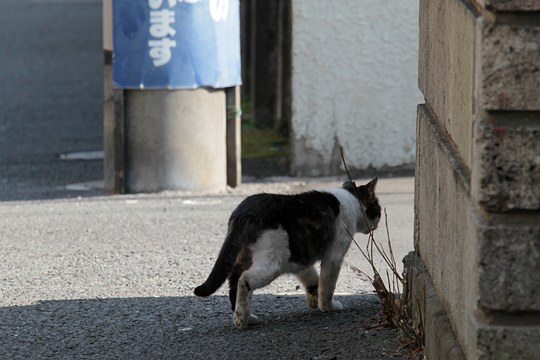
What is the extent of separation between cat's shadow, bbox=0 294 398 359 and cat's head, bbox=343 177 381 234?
410mm

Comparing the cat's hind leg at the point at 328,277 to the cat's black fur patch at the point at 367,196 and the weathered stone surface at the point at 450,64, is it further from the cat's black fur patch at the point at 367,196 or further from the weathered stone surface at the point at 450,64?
the weathered stone surface at the point at 450,64

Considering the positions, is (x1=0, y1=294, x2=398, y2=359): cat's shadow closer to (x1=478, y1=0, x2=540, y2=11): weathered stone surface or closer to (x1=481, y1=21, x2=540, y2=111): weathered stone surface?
(x1=481, y1=21, x2=540, y2=111): weathered stone surface

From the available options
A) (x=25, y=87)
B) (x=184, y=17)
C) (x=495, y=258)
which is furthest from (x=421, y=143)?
(x=25, y=87)

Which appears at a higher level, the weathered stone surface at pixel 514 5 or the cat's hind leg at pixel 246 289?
the weathered stone surface at pixel 514 5

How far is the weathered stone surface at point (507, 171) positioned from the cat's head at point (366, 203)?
299 centimetres

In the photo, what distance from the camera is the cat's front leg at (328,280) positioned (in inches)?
236

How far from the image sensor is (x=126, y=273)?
23.4 ft

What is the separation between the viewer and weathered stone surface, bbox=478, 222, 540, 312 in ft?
11.3

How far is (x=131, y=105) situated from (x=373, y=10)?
8.08 feet

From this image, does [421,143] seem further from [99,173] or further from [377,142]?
[99,173]

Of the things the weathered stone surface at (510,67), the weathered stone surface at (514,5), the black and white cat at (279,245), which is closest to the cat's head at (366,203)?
the black and white cat at (279,245)

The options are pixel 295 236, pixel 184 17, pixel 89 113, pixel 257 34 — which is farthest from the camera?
pixel 89 113

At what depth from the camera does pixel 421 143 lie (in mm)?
5250

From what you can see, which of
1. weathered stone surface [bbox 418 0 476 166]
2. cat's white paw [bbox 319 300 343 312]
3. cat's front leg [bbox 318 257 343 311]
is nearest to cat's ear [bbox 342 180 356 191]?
cat's front leg [bbox 318 257 343 311]
